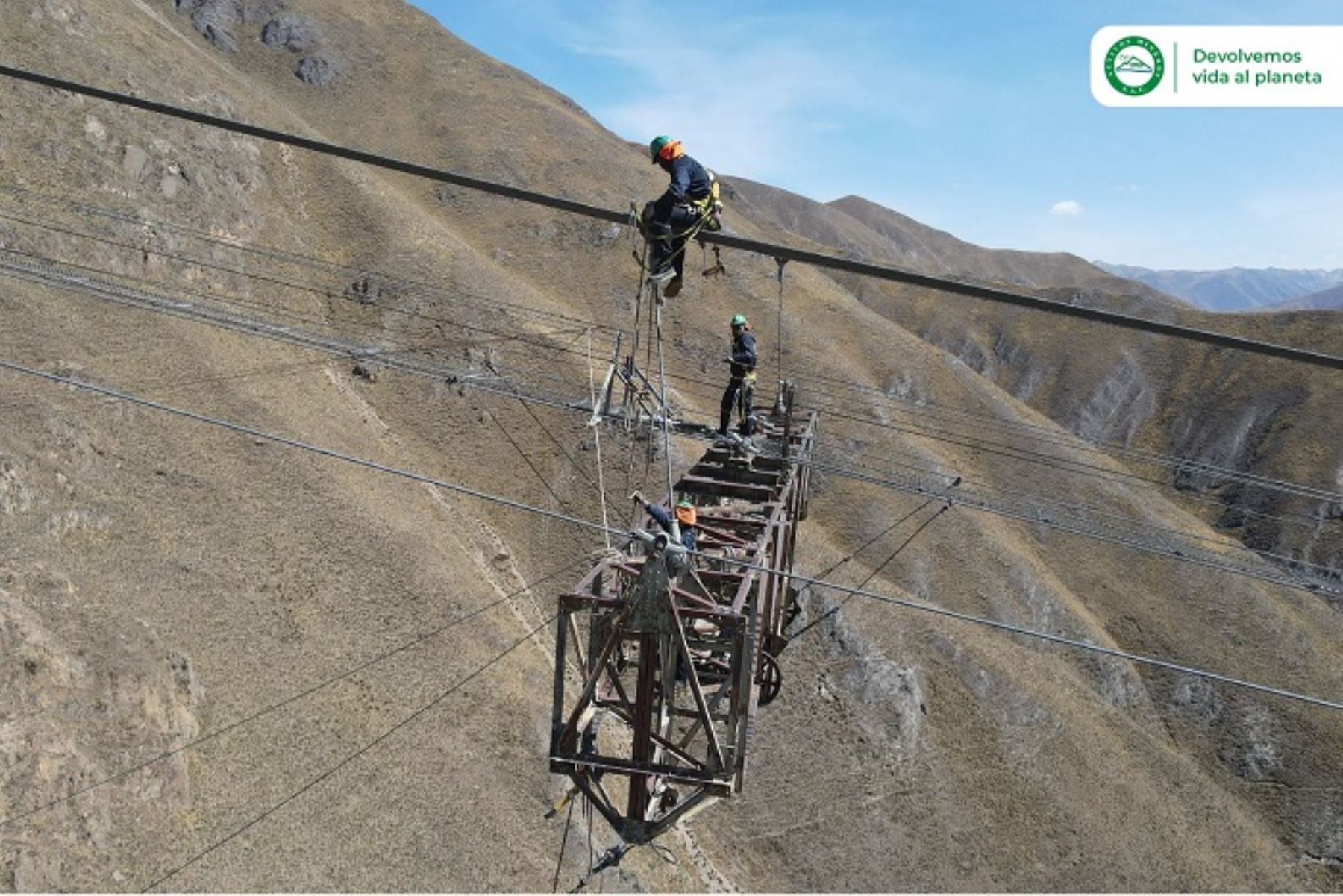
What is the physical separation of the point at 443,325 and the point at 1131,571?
38077mm

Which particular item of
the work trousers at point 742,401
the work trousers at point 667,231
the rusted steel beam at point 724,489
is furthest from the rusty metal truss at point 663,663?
the work trousers at point 742,401

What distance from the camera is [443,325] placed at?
46188 mm

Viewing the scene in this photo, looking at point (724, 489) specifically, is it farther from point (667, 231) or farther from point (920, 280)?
point (920, 280)

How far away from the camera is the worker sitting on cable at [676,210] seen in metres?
9.88

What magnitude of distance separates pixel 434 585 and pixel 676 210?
23.5m

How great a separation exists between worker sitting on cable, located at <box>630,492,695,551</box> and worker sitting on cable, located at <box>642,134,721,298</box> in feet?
8.68

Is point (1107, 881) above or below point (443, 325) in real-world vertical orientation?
below

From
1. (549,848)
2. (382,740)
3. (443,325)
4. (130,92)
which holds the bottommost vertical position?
(549,848)

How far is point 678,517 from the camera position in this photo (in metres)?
13.6

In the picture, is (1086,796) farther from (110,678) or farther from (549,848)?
(110,678)

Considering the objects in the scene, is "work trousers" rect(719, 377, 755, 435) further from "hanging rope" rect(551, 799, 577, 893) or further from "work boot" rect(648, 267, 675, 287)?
"work boot" rect(648, 267, 675, 287)

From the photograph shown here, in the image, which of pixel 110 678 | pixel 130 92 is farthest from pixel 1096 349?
pixel 110 678

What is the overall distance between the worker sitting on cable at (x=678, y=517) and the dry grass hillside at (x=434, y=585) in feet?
43.0

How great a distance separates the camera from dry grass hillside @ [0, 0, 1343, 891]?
2217 cm
